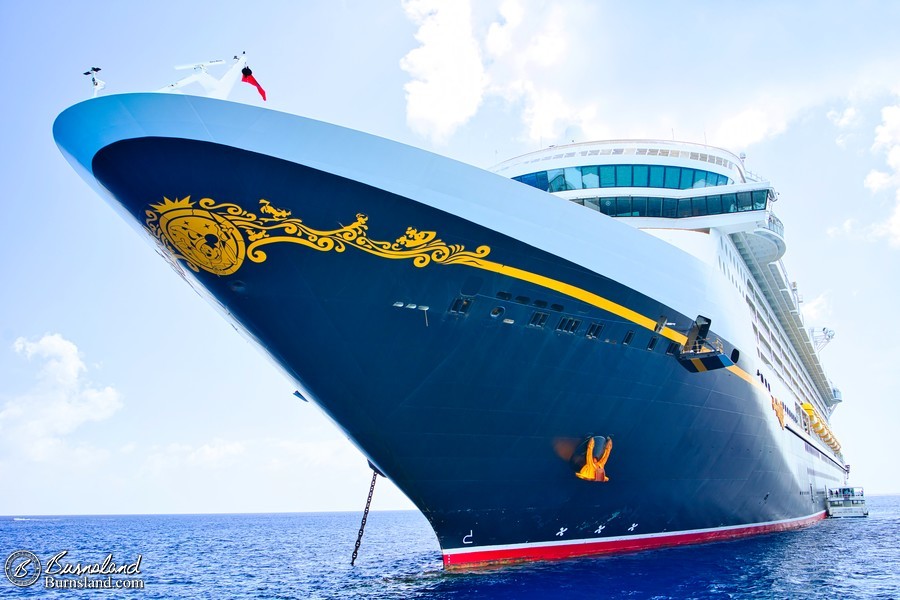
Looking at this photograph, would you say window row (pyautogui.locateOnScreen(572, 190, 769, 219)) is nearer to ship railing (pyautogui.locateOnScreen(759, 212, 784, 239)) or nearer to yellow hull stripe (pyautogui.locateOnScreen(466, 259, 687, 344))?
ship railing (pyautogui.locateOnScreen(759, 212, 784, 239))

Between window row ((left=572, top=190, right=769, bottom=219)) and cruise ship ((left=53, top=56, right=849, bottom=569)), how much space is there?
0.49m

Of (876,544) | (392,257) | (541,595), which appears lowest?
(541,595)

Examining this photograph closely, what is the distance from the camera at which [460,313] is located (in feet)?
34.5

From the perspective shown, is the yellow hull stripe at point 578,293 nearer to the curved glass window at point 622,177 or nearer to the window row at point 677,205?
the window row at point 677,205

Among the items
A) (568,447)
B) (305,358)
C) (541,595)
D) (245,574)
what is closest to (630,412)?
(568,447)

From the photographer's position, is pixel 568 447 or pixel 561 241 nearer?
pixel 561 241

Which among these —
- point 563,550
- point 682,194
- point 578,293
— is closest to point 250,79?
point 578,293

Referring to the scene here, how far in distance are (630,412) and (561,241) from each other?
410cm

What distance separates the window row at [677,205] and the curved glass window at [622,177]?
0.73ft

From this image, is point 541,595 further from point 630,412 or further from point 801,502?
point 801,502

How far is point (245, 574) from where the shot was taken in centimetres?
1966

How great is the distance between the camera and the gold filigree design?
9.02 meters

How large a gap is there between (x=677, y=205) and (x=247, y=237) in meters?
12.0

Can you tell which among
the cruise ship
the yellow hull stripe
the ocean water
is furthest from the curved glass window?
the ocean water
